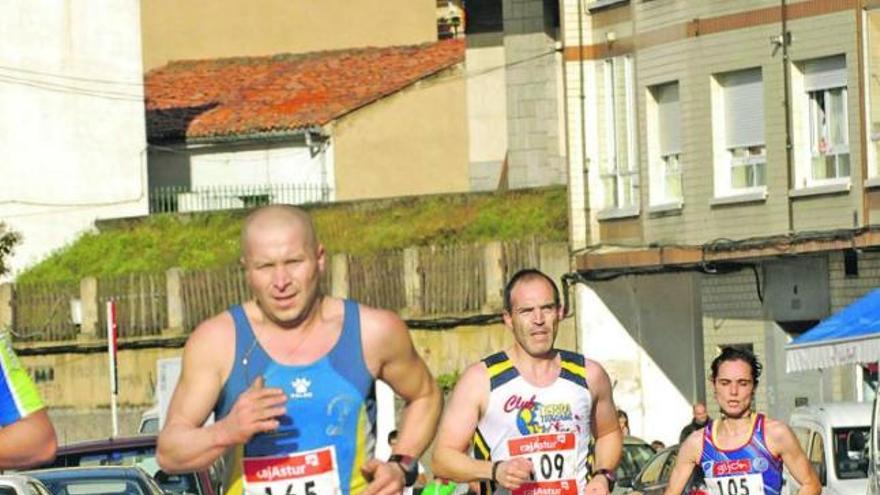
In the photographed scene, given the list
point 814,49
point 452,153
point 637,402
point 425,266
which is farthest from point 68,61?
point 814,49

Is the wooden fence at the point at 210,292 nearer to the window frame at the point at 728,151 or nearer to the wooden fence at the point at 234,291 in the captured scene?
the wooden fence at the point at 234,291

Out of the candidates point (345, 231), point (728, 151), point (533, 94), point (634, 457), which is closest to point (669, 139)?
point (728, 151)

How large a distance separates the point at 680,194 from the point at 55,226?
70.9ft

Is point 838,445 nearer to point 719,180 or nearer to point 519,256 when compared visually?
point 719,180

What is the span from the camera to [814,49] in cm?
3953

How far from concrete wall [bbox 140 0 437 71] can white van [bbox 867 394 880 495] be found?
51.4m

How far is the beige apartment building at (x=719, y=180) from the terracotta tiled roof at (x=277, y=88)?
17.1 m

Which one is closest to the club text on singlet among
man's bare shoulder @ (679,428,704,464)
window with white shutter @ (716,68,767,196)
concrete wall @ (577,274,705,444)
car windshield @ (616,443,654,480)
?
man's bare shoulder @ (679,428,704,464)

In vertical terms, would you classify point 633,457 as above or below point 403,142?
below

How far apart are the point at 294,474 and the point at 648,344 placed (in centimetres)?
3621

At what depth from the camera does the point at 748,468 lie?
14.9 m

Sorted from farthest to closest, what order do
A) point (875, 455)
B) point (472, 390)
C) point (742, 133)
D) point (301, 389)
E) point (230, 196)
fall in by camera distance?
point (230, 196), point (742, 133), point (875, 455), point (472, 390), point (301, 389)

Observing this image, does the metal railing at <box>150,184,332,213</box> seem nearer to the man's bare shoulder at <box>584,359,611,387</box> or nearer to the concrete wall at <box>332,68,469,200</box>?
the concrete wall at <box>332,68,469,200</box>

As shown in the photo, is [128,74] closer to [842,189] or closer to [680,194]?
[680,194]
